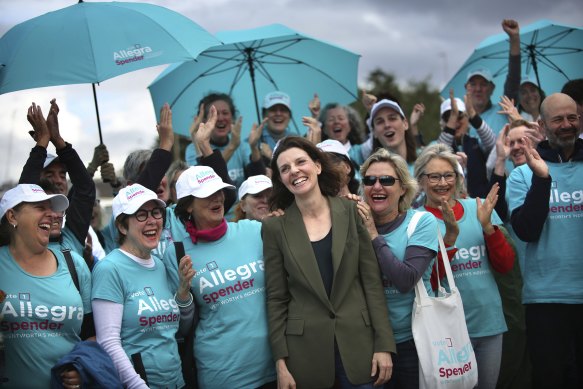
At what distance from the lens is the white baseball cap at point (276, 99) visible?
753cm

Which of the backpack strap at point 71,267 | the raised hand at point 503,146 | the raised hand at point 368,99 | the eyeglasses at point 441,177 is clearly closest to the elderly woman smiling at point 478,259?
A: the eyeglasses at point 441,177

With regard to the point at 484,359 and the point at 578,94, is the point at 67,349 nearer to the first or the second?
the point at 484,359

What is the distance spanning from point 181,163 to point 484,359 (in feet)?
10.4

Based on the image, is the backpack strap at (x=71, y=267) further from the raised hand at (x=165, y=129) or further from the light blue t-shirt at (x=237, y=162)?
the light blue t-shirt at (x=237, y=162)

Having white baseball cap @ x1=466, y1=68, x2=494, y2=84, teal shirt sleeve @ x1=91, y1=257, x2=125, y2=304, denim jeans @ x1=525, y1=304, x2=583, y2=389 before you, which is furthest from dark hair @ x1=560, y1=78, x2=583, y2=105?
teal shirt sleeve @ x1=91, y1=257, x2=125, y2=304

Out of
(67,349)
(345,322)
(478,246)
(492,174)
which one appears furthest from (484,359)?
(67,349)

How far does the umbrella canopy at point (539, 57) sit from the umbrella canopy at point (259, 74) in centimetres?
156

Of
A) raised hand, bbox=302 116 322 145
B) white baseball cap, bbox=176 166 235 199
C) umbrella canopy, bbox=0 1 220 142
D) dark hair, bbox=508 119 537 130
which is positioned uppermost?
umbrella canopy, bbox=0 1 220 142

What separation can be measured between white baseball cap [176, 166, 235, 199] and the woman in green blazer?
0.45m

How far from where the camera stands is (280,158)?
187 inches

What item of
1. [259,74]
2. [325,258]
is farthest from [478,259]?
[259,74]

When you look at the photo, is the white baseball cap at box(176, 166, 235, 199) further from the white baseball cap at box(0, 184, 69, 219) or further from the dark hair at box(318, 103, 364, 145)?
the dark hair at box(318, 103, 364, 145)

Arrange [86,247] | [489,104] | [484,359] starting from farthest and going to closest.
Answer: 1. [489,104]
2. [86,247]
3. [484,359]

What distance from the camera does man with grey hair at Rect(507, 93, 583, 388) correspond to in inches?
204
